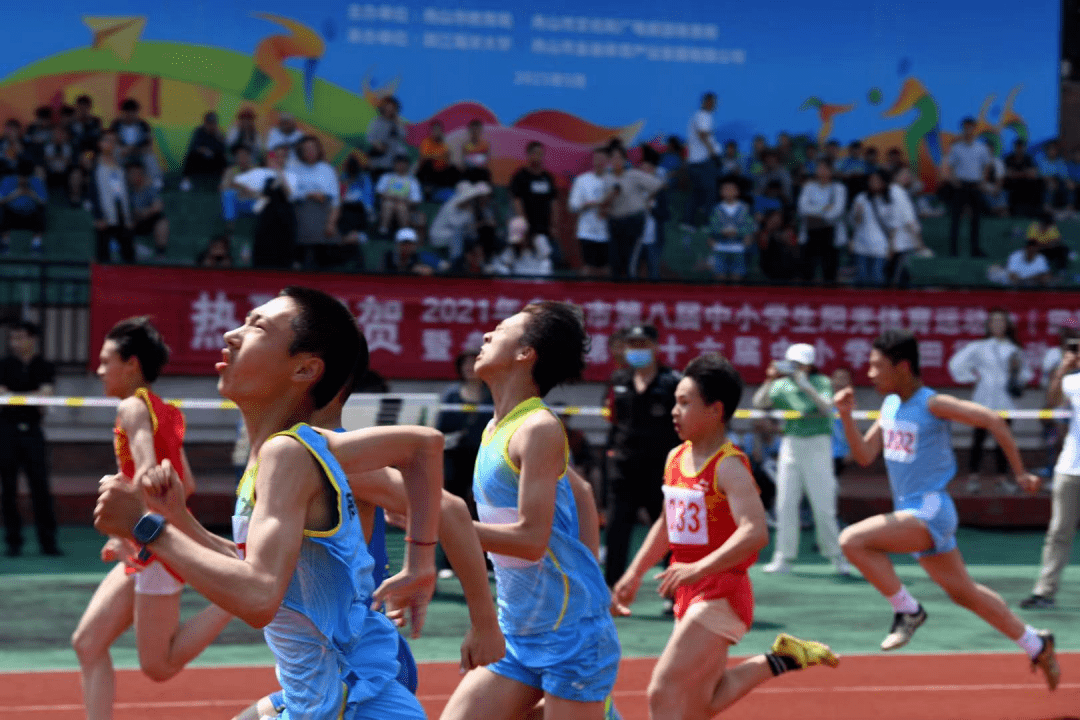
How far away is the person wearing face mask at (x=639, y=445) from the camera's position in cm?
1035

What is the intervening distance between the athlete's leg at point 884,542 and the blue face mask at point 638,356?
8.99 ft

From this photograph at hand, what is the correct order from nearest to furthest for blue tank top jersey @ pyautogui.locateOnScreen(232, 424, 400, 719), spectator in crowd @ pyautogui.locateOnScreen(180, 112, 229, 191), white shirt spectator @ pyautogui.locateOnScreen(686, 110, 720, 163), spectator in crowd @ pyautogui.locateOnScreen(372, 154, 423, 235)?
blue tank top jersey @ pyautogui.locateOnScreen(232, 424, 400, 719), spectator in crowd @ pyautogui.locateOnScreen(372, 154, 423, 235), spectator in crowd @ pyautogui.locateOnScreen(180, 112, 229, 191), white shirt spectator @ pyautogui.locateOnScreen(686, 110, 720, 163)

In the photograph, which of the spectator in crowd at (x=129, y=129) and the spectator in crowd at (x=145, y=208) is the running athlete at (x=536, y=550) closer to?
the spectator in crowd at (x=145, y=208)

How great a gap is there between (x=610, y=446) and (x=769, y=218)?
28.2ft

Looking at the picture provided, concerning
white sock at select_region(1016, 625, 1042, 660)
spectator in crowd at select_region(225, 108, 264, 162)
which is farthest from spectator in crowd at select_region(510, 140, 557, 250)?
white sock at select_region(1016, 625, 1042, 660)

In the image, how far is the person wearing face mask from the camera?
10352 mm

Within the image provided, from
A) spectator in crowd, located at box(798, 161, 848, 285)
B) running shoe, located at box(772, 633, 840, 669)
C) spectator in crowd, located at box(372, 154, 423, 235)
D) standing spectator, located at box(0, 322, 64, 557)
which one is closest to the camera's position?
running shoe, located at box(772, 633, 840, 669)

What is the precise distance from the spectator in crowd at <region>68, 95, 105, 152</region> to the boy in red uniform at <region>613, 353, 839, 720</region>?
1395 centimetres

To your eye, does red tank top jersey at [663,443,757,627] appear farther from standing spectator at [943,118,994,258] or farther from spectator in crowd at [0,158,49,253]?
standing spectator at [943,118,994,258]

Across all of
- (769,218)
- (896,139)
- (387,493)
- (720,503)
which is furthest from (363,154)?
(387,493)

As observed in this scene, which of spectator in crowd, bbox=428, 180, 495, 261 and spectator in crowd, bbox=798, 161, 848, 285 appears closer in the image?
spectator in crowd, bbox=428, 180, 495, 261

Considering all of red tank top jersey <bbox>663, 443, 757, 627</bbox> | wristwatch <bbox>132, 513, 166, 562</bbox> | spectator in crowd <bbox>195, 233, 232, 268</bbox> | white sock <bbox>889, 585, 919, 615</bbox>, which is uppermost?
spectator in crowd <bbox>195, 233, 232, 268</bbox>

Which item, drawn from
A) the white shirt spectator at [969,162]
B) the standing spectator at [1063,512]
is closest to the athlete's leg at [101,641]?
the standing spectator at [1063,512]

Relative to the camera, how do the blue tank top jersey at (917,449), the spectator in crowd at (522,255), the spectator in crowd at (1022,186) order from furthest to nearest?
the spectator in crowd at (1022,186) → the spectator in crowd at (522,255) → the blue tank top jersey at (917,449)
